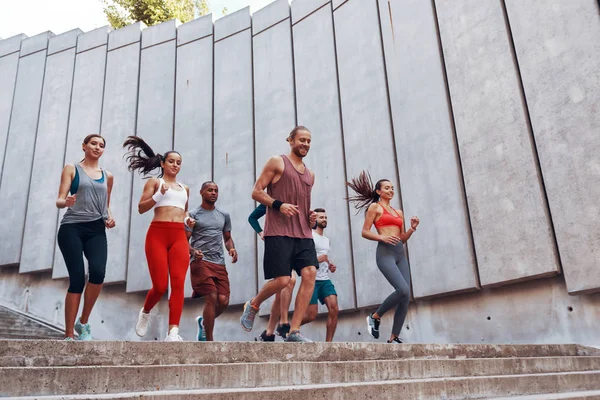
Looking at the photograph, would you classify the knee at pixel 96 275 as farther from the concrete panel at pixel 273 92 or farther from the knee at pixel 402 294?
the concrete panel at pixel 273 92

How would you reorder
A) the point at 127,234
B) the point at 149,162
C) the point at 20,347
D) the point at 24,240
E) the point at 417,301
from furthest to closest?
the point at 24,240 < the point at 127,234 < the point at 417,301 < the point at 149,162 < the point at 20,347

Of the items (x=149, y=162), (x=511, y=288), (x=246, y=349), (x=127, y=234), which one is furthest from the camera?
(x=127, y=234)

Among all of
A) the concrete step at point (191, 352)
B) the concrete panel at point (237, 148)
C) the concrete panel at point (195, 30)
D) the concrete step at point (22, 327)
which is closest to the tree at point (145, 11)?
the concrete panel at point (195, 30)

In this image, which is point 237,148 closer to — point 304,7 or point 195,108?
point 195,108

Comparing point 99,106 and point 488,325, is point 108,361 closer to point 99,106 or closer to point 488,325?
point 488,325

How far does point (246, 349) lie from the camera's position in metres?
3.28

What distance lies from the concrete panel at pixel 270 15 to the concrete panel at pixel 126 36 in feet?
8.59

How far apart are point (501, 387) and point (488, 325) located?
127 inches

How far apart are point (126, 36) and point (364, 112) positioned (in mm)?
5964

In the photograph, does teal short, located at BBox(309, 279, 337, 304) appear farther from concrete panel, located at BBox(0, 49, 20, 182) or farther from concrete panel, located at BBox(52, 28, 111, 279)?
concrete panel, located at BBox(0, 49, 20, 182)

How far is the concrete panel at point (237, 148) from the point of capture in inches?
359

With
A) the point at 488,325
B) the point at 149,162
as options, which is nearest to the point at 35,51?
the point at 149,162

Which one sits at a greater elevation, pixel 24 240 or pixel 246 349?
pixel 24 240

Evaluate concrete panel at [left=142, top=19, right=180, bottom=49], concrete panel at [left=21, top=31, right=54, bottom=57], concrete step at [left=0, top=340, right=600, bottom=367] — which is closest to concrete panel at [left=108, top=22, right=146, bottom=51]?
concrete panel at [left=142, top=19, right=180, bottom=49]
